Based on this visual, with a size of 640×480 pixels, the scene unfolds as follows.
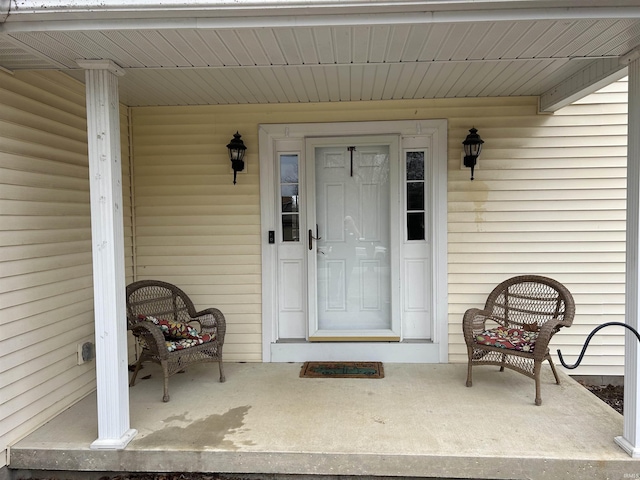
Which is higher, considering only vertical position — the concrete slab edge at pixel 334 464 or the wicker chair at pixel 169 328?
the wicker chair at pixel 169 328

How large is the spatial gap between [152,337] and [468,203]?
2.81 meters

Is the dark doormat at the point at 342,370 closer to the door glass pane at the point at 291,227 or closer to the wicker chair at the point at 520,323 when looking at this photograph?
the wicker chair at the point at 520,323

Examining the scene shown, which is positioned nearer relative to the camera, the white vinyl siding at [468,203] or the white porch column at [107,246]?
the white porch column at [107,246]

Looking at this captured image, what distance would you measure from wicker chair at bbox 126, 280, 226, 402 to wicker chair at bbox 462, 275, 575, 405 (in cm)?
198

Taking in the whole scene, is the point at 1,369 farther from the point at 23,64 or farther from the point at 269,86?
the point at 269,86

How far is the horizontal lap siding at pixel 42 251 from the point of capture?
7.77 feet

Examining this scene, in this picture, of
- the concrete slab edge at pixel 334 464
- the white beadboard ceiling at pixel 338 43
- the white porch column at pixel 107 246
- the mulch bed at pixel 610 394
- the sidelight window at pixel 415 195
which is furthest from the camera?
the sidelight window at pixel 415 195

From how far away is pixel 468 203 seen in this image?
3.64 meters

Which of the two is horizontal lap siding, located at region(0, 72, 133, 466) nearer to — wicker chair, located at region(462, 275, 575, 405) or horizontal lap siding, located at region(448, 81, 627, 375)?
wicker chair, located at region(462, 275, 575, 405)

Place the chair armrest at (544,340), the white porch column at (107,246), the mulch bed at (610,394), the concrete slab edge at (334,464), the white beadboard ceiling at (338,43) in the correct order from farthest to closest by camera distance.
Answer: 1. the mulch bed at (610,394)
2. the chair armrest at (544,340)
3. the white porch column at (107,246)
4. the concrete slab edge at (334,464)
5. the white beadboard ceiling at (338,43)

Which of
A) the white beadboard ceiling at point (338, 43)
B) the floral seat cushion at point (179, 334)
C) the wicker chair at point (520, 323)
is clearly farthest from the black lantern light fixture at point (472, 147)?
the floral seat cushion at point (179, 334)

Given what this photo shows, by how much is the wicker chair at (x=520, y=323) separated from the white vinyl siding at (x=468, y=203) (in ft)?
0.72

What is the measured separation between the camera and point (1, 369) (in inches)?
90.5

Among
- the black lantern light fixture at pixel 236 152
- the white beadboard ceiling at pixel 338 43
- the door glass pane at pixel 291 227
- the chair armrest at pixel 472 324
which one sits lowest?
the chair armrest at pixel 472 324
